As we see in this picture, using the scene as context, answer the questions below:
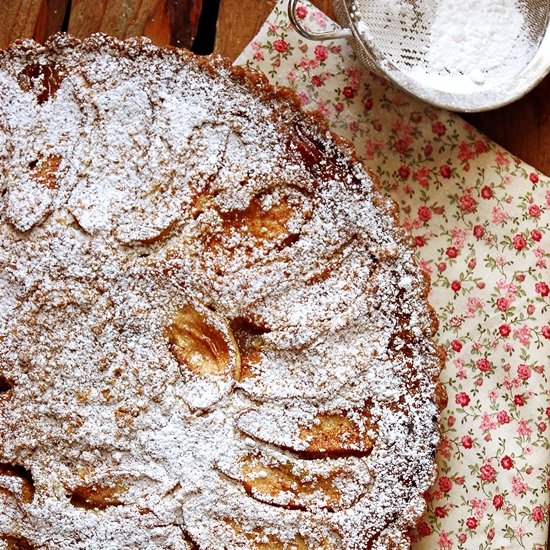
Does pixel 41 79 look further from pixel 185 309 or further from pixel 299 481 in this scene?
pixel 299 481

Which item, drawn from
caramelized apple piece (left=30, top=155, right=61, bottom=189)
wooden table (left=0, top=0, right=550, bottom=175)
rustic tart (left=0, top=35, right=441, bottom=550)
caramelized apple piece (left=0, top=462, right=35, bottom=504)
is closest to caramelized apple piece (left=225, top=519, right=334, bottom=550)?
rustic tart (left=0, top=35, right=441, bottom=550)

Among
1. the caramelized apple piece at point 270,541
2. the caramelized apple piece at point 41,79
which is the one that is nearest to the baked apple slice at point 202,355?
the caramelized apple piece at point 270,541

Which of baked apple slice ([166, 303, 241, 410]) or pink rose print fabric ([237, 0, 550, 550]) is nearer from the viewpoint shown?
baked apple slice ([166, 303, 241, 410])

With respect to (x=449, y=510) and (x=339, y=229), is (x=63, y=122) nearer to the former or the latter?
(x=339, y=229)

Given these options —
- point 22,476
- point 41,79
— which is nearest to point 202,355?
point 22,476

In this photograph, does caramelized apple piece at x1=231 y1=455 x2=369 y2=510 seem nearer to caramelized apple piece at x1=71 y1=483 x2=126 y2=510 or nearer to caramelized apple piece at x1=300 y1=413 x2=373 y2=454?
caramelized apple piece at x1=300 y1=413 x2=373 y2=454

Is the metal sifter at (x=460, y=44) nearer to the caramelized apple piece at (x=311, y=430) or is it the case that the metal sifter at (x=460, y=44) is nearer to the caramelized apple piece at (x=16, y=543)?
the caramelized apple piece at (x=311, y=430)
